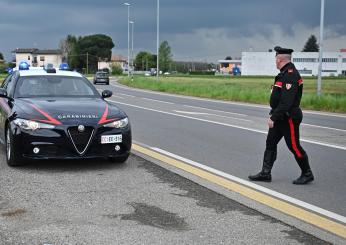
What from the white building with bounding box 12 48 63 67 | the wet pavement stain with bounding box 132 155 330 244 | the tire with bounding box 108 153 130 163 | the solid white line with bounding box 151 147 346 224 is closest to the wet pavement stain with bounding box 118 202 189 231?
the wet pavement stain with bounding box 132 155 330 244

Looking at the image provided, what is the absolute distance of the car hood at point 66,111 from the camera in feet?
25.6

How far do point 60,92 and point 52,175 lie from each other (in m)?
2.05

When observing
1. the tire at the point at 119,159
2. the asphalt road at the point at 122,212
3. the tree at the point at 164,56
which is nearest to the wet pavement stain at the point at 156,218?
the asphalt road at the point at 122,212

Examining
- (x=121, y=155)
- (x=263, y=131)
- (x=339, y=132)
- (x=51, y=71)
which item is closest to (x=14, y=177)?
(x=121, y=155)

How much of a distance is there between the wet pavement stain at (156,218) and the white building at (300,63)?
6122 inches

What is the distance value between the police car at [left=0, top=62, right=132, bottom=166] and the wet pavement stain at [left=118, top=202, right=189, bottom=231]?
81.0 inches

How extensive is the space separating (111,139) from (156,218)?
267cm

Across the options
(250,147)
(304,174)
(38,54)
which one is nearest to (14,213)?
(304,174)

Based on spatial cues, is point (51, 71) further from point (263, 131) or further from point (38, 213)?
point (263, 131)

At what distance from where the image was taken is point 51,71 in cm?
1001

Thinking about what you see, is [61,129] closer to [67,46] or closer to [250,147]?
[250,147]

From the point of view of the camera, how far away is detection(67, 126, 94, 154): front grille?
772 centimetres

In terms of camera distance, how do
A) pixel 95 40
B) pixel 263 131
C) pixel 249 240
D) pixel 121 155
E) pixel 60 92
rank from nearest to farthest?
pixel 249 240
pixel 121 155
pixel 60 92
pixel 263 131
pixel 95 40

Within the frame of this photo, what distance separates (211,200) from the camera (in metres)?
6.33
